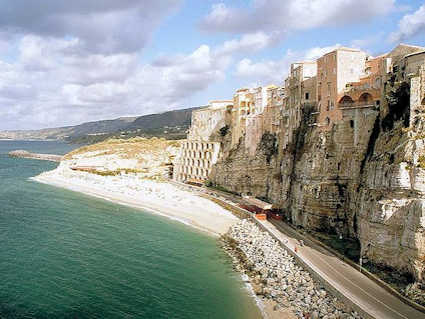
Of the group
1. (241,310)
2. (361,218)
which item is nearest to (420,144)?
(361,218)

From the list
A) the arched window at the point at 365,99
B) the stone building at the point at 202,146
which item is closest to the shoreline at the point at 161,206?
the stone building at the point at 202,146

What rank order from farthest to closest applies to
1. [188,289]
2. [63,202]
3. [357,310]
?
[63,202], [188,289], [357,310]

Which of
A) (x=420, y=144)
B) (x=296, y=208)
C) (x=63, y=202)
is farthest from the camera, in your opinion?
(x=63, y=202)

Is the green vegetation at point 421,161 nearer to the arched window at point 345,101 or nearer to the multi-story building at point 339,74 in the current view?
the multi-story building at point 339,74

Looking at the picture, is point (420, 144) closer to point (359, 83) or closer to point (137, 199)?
point (359, 83)

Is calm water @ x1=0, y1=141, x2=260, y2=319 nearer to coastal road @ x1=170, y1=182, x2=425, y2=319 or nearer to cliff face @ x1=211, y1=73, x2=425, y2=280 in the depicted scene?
coastal road @ x1=170, y1=182, x2=425, y2=319

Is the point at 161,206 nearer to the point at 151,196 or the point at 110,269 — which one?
the point at 151,196

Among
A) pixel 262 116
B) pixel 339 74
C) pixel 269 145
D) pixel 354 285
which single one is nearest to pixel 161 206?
pixel 269 145
